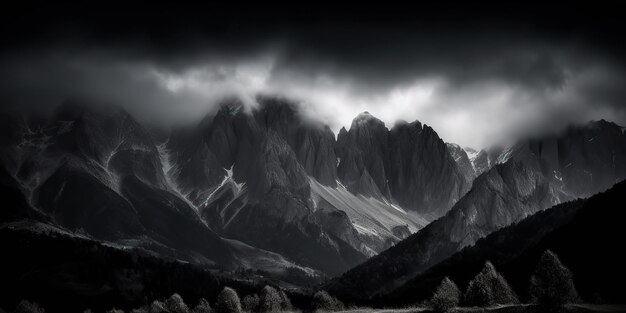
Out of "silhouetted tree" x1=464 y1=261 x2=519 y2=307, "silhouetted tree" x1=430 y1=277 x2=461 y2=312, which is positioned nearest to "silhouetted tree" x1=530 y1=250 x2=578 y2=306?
"silhouetted tree" x1=464 y1=261 x2=519 y2=307

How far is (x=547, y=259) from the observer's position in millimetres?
162875

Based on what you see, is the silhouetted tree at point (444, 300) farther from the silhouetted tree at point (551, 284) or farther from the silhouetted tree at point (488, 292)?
the silhouetted tree at point (551, 284)

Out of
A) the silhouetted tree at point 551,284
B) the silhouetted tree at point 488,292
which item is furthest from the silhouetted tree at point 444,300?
the silhouetted tree at point 551,284

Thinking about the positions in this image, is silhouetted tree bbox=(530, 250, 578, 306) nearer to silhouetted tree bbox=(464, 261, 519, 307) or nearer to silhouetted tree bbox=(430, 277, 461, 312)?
silhouetted tree bbox=(464, 261, 519, 307)

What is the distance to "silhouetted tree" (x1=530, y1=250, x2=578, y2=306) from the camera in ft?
509

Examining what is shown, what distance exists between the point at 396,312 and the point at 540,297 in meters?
38.1

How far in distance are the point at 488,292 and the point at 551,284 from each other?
65.1ft

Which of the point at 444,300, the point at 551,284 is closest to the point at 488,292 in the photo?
the point at 444,300

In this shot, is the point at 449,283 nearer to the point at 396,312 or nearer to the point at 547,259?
the point at 396,312

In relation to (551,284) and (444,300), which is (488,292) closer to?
(444,300)

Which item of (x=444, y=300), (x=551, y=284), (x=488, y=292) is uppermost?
(x=551, y=284)

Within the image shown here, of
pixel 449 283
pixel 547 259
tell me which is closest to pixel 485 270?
pixel 449 283

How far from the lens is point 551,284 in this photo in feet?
518

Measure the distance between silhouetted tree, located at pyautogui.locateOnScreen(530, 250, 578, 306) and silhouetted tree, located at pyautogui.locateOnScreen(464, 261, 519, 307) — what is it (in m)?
12.7
